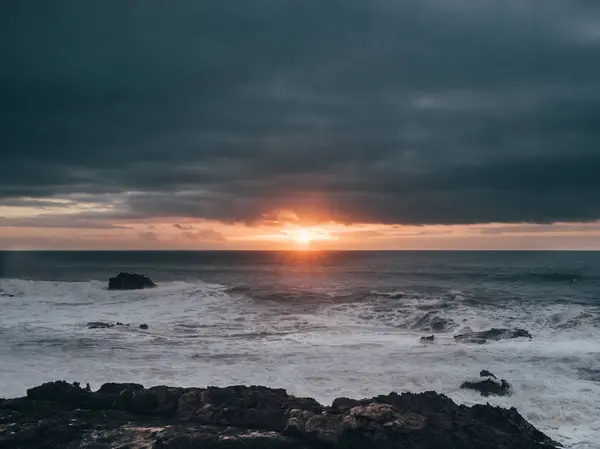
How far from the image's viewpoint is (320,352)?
84.7 feet

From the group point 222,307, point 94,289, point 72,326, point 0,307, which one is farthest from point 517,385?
point 94,289

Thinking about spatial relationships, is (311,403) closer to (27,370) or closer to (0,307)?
(27,370)

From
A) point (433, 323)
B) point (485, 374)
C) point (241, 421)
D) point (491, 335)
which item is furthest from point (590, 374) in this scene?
point (241, 421)

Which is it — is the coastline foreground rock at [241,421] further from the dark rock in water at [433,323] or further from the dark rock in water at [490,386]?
the dark rock in water at [433,323]

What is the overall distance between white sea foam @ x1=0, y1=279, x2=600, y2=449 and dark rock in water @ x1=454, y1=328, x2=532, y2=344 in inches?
33.5

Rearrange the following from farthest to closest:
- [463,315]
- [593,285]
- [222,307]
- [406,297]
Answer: [593,285]
[406,297]
[222,307]
[463,315]

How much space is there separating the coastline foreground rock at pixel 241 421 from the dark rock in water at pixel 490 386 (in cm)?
430

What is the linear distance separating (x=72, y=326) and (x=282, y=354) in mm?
15056

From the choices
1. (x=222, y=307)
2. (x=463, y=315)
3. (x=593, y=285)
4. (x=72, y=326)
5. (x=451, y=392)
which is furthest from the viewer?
(x=593, y=285)

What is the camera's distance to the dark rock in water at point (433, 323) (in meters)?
35.1

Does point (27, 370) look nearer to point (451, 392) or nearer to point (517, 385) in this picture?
point (451, 392)

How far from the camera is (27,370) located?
20750 millimetres

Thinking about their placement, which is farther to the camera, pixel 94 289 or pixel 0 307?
pixel 94 289

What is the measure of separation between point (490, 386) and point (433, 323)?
52.9ft
